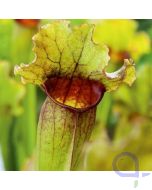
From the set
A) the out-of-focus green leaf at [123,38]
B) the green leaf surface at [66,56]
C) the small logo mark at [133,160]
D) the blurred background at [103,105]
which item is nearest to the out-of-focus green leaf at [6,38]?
the blurred background at [103,105]

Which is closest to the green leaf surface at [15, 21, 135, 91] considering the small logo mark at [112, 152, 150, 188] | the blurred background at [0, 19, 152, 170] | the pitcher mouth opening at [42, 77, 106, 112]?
the pitcher mouth opening at [42, 77, 106, 112]

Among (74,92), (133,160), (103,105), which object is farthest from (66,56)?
(133,160)

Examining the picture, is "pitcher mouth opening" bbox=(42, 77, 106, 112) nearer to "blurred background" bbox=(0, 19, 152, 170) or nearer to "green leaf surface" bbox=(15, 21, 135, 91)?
"green leaf surface" bbox=(15, 21, 135, 91)

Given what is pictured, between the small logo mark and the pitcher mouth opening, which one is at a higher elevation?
the pitcher mouth opening

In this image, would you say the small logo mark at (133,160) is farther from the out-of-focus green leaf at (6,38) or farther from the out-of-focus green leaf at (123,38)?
the out-of-focus green leaf at (6,38)
